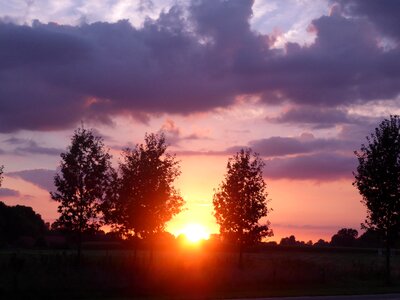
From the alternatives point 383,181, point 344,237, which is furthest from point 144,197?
point 344,237

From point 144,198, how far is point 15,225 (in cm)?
5939

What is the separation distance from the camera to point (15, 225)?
97.7 metres

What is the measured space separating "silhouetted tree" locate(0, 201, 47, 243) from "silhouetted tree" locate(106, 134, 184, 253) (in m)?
53.5

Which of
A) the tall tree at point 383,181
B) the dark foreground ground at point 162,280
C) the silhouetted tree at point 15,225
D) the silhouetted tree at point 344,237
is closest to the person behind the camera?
the dark foreground ground at point 162,280

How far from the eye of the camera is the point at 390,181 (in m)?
48.7

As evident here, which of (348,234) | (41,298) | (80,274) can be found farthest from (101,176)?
(348,234)

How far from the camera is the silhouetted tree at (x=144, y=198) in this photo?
145ft

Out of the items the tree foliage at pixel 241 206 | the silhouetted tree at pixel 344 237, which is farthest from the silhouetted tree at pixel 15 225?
the silhouetted tree at pixel 344 237

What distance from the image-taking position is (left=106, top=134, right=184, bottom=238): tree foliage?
44.1 metres

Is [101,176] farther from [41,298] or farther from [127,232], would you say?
[41,298]

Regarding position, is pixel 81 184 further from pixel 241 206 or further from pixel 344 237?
pixel 344 237

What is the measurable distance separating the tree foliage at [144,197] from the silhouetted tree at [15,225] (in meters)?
53.5

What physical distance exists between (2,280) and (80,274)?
15.0ft

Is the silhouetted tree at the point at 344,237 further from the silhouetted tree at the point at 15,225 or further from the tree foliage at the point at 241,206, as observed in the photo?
the tree foliage at the point at 241,206
